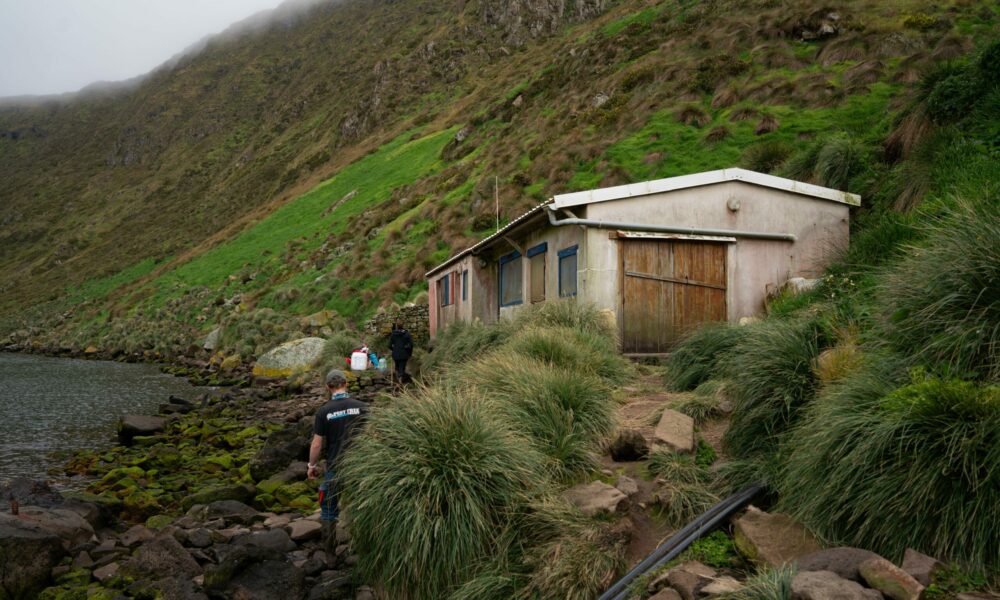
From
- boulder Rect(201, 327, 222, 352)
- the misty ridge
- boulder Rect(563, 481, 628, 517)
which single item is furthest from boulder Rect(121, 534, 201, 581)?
the misty ridge

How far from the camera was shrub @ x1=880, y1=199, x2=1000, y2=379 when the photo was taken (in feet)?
13.2

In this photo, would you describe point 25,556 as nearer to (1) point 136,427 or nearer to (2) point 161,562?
(2) point 161,562

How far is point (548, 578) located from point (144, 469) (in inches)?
358

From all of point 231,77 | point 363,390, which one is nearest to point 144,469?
point 363,390

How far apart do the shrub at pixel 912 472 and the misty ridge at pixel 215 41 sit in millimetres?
144737

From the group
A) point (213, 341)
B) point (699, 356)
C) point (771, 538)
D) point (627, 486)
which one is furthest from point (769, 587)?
point (213, 341)

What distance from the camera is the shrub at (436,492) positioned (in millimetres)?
4785

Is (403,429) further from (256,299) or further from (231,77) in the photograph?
(231,77)

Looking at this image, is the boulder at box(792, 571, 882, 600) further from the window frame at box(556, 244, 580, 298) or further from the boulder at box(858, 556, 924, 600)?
the window frame at box(556, 244, 580, 298)

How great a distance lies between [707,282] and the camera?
1365cm

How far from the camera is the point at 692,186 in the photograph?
1357cm

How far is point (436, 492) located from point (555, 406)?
5.98 feet

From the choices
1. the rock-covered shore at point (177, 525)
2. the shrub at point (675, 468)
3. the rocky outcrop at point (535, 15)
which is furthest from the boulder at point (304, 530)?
the rocky outcrop at point (535, 15)

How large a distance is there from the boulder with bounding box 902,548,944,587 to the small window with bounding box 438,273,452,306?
61.4ft
